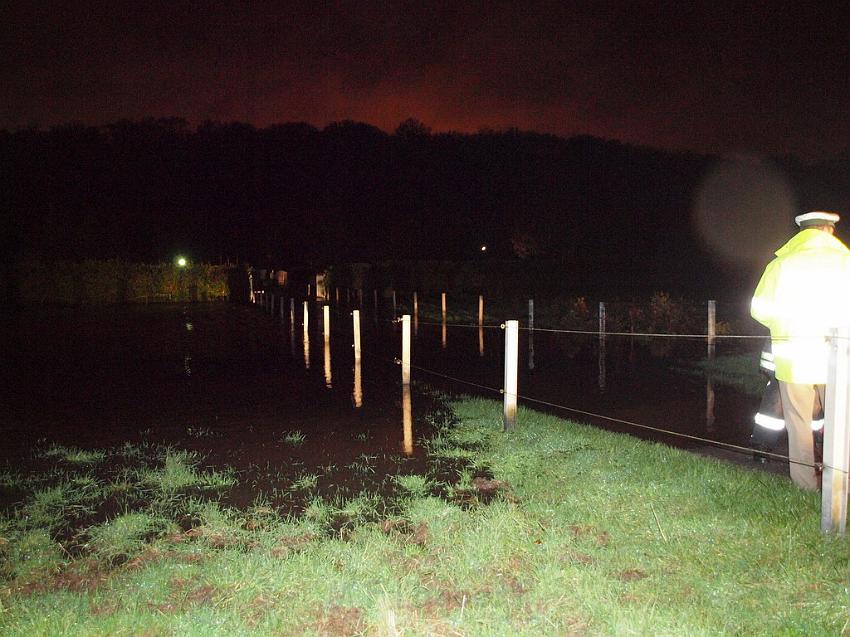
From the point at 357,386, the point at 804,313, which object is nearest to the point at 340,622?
the point at 804,313

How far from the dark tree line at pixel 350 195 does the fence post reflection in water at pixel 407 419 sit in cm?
4141

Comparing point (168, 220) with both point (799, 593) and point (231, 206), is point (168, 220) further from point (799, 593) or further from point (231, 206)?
point (799, 593)

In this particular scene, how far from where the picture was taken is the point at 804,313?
5.48 m

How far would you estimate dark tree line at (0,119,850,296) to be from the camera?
6206cm

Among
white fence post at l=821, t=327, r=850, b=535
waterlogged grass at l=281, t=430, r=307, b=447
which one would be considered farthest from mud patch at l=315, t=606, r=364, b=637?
waterlogged grass at l=281, t=430, r=307, b=447

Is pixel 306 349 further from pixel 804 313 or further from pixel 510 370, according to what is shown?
pixel 804 313

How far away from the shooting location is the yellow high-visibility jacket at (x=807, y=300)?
5391 mm

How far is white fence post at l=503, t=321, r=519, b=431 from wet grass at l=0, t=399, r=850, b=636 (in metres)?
1.21

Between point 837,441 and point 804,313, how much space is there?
1.17 meters

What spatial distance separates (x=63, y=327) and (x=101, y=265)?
21.0 metres

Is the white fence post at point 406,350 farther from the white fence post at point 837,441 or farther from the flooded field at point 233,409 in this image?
the white fence post at point 837,441

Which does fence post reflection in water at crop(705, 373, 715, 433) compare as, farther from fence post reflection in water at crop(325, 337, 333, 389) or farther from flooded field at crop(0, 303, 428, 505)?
fence post reflection in water at crop(325, 337, 333, 389)

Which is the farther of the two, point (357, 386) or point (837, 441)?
point (357, 386)

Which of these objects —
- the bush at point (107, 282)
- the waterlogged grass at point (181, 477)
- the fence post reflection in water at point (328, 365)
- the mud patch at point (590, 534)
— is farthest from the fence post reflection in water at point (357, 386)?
the bush at point (107, 282)
